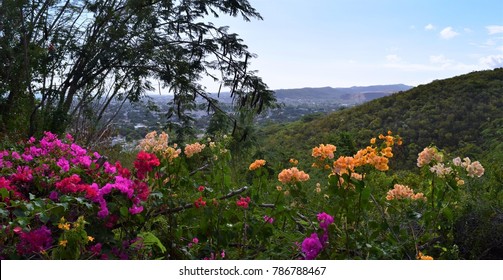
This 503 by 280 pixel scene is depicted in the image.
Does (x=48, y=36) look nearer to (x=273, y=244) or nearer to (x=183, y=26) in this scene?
(x=183, y=26)

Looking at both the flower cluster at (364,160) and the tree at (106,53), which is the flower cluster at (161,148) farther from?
the tree at (106,53)

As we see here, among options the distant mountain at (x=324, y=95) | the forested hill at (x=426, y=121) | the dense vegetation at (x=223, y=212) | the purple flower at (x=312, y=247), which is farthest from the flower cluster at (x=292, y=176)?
the distant mountain at (x=324, y=95)

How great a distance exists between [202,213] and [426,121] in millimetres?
17002

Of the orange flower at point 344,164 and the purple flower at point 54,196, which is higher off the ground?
the orange flower at point 344,164

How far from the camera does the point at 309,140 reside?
19.0 meters

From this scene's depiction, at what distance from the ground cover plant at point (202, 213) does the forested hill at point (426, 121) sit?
11.5 m

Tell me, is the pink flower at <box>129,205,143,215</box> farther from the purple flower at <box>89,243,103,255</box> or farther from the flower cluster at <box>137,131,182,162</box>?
the flower cluster at <box>137,131,182,162</box>

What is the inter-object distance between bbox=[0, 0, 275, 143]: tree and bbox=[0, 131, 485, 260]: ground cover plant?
4.32 metres

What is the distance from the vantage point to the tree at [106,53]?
624 centimetres

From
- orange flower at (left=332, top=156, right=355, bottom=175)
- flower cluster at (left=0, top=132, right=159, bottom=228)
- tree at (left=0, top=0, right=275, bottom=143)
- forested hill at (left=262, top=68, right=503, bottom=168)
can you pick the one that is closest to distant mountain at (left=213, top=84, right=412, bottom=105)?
forested hill at (left=262, top=68, right=503, bottom=168)

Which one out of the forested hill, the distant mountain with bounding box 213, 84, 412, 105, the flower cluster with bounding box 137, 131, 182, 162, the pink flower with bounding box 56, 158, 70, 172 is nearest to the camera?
the flower cluster with bounding box 137, 131, 182, 162

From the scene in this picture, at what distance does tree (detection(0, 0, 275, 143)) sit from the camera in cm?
624
